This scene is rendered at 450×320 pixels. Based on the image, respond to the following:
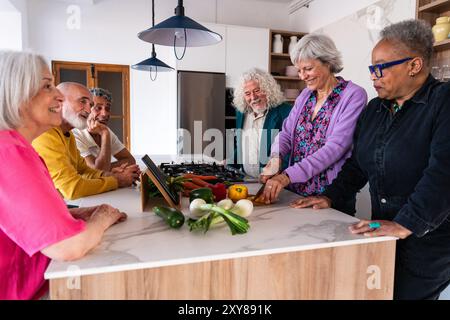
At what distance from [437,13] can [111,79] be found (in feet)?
13.3

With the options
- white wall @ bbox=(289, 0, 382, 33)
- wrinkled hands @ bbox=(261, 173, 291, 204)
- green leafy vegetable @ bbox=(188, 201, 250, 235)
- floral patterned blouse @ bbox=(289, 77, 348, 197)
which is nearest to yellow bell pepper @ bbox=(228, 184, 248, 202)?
wrinkled hands @ bbox=(261, 173, 291, 204)

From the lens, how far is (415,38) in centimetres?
131

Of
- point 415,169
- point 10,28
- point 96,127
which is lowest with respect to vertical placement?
point 415,169

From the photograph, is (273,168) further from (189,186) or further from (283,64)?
(283,64)

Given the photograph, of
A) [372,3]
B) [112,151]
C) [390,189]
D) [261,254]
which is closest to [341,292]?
[261,254]

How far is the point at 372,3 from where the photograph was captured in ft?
12.8

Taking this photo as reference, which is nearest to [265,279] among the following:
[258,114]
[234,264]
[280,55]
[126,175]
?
[234,264]

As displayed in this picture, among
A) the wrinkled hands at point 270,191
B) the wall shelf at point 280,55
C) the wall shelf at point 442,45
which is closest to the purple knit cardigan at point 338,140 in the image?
the wrinkled hands at point 270,191

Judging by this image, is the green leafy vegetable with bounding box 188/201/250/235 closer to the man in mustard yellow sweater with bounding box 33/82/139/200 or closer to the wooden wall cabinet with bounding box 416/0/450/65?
the man in mustard yellow sweater with bounding box 33/82/139/200

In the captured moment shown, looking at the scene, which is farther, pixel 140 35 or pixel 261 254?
pixel 140 35

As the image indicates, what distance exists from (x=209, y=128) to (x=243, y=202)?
3.50 meters

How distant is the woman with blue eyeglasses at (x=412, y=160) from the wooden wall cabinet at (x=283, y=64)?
3.82m

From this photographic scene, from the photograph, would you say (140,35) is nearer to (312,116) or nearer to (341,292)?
(312,116)

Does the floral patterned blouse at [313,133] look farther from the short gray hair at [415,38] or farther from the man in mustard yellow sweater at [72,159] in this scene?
the man in mustard yellow sweater at [72,159]
